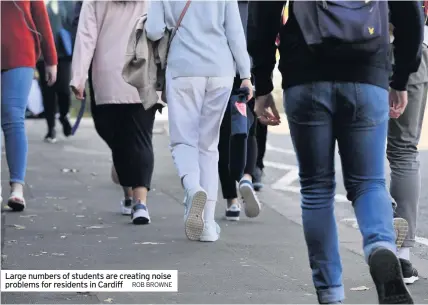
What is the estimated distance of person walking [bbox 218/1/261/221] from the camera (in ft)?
27.9

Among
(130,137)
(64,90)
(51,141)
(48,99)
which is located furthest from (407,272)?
(51,141)

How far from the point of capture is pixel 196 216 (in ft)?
24.0

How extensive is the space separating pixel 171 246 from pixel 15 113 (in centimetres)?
237

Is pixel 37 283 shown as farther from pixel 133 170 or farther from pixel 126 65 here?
pixel 133 170

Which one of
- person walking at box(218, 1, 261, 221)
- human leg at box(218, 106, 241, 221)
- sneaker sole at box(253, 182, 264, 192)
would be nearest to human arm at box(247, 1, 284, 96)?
person walking at box(218, 1, 261, 221)

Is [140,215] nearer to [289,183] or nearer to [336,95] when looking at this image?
[289,183]

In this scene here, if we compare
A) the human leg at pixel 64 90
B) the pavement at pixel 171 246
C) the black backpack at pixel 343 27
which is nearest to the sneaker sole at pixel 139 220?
the pavement at pixel 171 246

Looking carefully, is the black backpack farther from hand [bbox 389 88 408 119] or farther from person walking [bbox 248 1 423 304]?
hand [bbox 389 88 408 119]

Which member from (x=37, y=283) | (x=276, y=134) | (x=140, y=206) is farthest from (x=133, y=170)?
(x=276, y=134)

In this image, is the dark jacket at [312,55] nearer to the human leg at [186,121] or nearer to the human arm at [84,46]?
the human leg at [186,121]

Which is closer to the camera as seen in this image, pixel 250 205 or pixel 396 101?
pixel 396 101

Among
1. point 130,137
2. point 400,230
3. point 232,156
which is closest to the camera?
point 400,230

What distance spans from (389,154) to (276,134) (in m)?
12.0

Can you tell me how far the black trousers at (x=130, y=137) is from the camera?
28.9 feet
